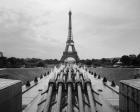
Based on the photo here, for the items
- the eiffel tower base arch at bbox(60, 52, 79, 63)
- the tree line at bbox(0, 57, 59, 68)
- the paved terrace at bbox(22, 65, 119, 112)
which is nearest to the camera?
the paved terrace at bbox(22, 65, 119, 112)

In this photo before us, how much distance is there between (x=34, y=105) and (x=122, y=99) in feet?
16.9

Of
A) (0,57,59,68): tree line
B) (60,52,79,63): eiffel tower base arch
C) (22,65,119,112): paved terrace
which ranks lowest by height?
(22,65,119,112): paved terrace

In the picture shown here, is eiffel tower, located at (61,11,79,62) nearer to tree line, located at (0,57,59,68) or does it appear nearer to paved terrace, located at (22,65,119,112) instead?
tree line, located at (0,57,59,68)

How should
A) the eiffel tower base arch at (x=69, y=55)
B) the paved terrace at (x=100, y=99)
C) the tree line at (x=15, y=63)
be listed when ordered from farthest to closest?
the eiffel tower base arch at (x=69, y=55), the tree line at (x=15, y=63), the paved terrace at (x=100, y=99)

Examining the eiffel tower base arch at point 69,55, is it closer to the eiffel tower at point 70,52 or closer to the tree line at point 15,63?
the eiffel tower at point 70,52

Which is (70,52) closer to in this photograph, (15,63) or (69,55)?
(69,55)

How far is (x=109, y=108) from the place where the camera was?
1088 centimetres

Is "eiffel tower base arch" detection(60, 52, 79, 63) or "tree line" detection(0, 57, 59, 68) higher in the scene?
"eiffel tower base arch" detection(60, 52, 79, 63)

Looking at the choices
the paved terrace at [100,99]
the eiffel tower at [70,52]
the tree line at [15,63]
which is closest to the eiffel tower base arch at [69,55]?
the eiffel tower at [70,52]

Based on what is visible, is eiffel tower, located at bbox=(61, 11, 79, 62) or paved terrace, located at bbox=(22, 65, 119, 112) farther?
eiffel tower, located at bbox=(61, 11, 79, 62)

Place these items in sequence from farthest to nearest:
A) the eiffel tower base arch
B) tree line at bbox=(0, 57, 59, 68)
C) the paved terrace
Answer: the eiffel tower base arch
tree line at bbox=(0, 57, 59, 68)
the paved terrace

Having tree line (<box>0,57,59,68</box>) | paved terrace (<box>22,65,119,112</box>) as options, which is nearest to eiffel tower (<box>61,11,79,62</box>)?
tree line (<box>0,57,59,68</box>)

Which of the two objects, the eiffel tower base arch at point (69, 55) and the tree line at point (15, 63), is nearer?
the tree line at point (15, 63)

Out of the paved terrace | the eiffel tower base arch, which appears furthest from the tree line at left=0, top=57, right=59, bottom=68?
the paved terrace
